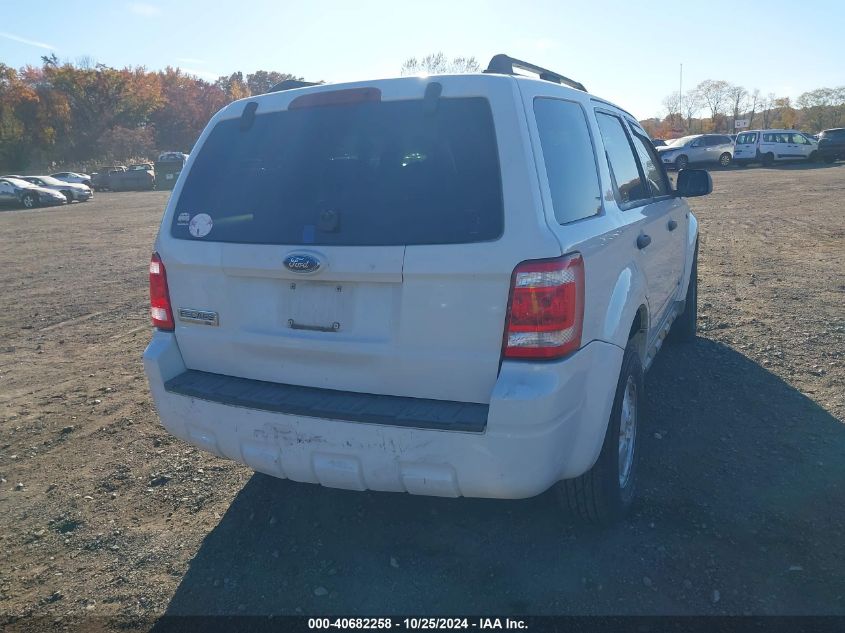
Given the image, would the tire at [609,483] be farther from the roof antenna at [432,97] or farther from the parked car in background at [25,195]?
the parked car in background at [25,195]

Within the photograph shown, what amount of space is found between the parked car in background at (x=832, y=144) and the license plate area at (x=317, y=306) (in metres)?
36.8

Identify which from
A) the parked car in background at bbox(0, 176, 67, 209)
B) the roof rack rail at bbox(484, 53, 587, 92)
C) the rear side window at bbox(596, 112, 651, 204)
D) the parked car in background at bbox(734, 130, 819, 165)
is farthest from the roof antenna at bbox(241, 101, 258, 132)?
the parked car in background at bbox(734, 130, 819, 165)

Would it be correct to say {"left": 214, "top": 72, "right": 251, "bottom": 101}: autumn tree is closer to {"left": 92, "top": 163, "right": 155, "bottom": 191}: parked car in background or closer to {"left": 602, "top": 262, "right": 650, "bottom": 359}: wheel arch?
{"left": 92, "top": 163, "right": 155, "bottom": 191}: parked car in background

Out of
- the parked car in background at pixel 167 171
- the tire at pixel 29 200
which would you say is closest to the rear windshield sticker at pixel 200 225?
the tire at pixel 29 200

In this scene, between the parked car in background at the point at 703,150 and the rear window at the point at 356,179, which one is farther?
the parked car in background at the point at 703,150

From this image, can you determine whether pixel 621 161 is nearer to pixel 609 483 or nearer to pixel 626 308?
pixel 626 308

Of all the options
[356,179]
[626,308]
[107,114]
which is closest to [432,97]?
[356,179]

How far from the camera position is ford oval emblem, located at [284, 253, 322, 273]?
2.68 m

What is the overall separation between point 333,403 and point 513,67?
6.03 feet

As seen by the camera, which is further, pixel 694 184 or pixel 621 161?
pixel 694 184

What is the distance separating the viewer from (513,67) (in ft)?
10.7

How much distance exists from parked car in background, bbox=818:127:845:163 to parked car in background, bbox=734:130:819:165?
474mm

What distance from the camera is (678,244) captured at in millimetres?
5031

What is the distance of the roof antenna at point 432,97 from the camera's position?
2703 mm
